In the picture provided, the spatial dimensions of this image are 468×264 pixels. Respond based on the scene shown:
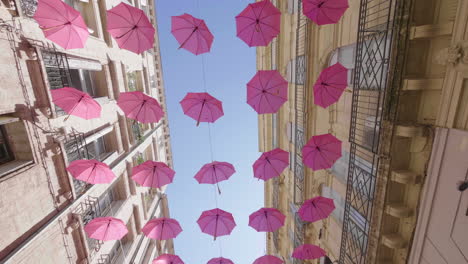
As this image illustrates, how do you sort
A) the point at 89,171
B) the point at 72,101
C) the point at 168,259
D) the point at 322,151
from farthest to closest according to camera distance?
the point at 168,259, the point at 322,151, the point at 89,171, the point at 72,101

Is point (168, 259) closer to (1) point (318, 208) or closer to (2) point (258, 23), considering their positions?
(1) point (318, 208)

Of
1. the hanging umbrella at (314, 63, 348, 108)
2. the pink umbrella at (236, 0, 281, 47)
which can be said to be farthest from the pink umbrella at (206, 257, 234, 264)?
the pink umbrella at (236, 0, 281, 47)

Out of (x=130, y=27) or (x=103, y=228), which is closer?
(x=130, y=27)

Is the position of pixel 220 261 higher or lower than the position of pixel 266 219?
lower

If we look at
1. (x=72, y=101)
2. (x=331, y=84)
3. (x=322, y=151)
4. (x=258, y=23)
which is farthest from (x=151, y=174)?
(x=331, y=84)

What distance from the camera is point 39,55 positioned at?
Answer: 8000 mm

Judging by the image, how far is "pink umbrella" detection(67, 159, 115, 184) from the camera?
8961 millimetres

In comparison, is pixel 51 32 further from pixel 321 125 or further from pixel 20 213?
pixel 321 125

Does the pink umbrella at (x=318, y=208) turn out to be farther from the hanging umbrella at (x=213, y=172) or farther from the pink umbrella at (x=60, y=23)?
the pink umbrella at (x=60, y=23)

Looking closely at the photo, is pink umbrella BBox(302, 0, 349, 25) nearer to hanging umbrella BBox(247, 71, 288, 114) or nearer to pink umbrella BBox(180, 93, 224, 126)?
hanging umbrella BBox(247, 71, 288, 114)

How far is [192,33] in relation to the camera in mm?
8883

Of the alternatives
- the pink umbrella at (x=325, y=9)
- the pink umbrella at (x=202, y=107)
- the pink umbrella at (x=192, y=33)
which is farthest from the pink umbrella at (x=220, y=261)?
the pink umbrella at (x=325, y=9)

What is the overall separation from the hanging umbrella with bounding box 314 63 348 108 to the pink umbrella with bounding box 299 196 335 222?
425cm

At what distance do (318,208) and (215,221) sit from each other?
5296 millimetres
